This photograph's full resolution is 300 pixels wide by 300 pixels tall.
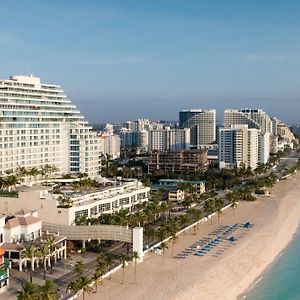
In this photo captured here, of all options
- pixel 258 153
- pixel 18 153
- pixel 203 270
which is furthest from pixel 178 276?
pixel 258 153

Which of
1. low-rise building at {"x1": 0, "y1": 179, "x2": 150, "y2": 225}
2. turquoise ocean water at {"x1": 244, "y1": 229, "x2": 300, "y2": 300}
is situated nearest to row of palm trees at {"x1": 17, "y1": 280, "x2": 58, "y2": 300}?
turquoise ocean water at {"x1": 244, "y1": 229, "x2": 300, "y2": 300}

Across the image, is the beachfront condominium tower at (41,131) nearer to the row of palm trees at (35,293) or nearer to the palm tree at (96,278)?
the palm tree at (96,278)

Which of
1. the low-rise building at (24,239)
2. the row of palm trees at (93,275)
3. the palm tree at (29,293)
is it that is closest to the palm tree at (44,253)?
the low-rise building at (24,239)

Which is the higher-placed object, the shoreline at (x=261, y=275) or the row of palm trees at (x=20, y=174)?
the row of palm trees at (x=20, y=174)

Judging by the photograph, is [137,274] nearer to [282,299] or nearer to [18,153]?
[282,299]

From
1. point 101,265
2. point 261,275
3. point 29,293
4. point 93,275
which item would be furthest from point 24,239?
point 261,275

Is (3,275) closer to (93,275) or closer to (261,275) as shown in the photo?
(93,275)
